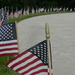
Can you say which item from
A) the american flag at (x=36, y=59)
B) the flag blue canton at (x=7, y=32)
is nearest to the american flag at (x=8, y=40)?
the flag blue canton at (x=7, y=32)

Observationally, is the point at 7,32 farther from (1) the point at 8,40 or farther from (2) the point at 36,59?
(2) the point at 36,59

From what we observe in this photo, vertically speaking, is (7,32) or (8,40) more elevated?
(7,32)

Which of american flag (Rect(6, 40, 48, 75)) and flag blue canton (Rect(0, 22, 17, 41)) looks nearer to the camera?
american flag (Rect(6, 40, 48, 75))

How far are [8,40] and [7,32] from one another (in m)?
0.23

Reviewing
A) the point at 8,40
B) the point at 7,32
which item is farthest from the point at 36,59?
the point at 7,32

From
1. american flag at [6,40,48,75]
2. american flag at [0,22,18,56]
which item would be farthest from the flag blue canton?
american flag at [6,40,48,75]

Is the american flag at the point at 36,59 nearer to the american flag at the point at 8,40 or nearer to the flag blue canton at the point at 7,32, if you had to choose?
the american flag at the point at 8,40

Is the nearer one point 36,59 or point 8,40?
point 36,59

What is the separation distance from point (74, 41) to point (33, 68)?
7383 mm

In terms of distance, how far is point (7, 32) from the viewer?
6.51 metres

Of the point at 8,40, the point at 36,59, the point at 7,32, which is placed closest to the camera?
the point at 36,59

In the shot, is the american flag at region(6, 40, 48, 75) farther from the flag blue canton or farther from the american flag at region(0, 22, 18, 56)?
the flag blue canton

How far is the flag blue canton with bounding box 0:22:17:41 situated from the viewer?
253 inches

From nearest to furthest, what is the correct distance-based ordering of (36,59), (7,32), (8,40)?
(36,59) < (8,40) < (7,32)
